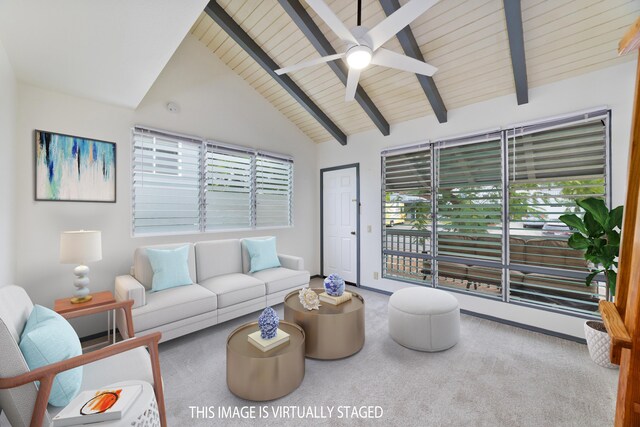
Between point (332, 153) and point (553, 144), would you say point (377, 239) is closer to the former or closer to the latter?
point (332, 153)

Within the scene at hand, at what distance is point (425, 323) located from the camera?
8.32 feet

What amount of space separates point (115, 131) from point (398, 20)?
10.2 feet

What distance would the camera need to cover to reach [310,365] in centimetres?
233

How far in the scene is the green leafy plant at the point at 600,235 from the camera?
2289mm

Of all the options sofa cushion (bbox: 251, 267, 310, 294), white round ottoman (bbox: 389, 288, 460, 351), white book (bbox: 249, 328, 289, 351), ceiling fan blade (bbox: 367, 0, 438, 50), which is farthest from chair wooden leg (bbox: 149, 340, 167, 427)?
ceiling fan blade (bbox: 367, 0, 438, 50)

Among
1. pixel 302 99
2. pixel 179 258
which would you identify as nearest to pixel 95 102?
pixel 179 258

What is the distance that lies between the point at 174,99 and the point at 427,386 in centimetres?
411

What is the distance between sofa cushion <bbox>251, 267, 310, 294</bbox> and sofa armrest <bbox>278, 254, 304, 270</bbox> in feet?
0.36

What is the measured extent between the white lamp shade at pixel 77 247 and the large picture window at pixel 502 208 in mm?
3629

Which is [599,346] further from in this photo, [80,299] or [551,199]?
[80,299]

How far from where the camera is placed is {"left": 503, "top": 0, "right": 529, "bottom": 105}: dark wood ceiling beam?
2234 mm

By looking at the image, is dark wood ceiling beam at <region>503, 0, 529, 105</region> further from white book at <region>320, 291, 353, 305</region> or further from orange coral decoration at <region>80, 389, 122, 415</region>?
orange coral decoration at <region>80, 389, 122, 415</region>

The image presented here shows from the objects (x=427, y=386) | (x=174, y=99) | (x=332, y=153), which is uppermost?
(x=174, y=99)

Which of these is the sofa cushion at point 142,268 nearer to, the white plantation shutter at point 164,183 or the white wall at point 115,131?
the white wall at point 115,131
